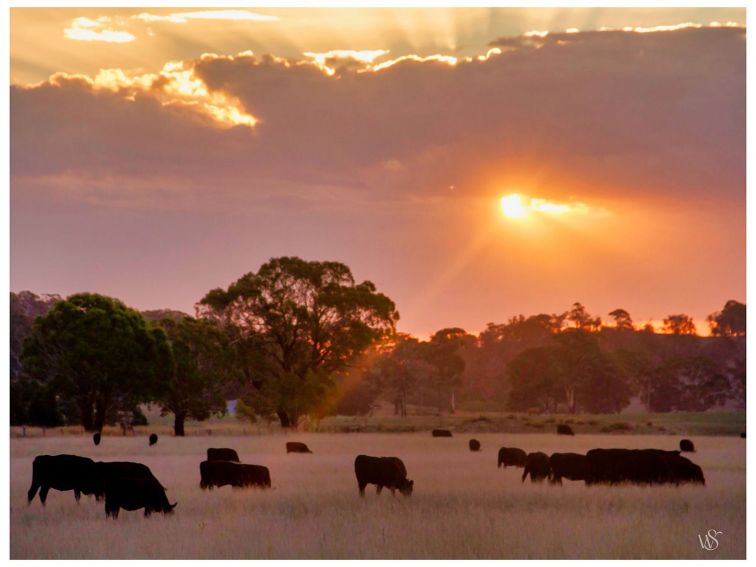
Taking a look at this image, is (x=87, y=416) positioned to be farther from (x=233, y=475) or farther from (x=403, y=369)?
(x=403, y=369)

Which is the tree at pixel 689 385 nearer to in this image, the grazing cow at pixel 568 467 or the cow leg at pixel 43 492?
the grazing cow at pixel 568 467

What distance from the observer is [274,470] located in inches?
1323

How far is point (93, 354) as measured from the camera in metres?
52.9

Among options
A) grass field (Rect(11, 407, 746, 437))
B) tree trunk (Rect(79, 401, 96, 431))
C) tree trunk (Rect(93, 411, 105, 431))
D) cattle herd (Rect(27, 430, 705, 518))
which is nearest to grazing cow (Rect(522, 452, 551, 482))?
cattle herd (Rect(27, 430, 705, 518))

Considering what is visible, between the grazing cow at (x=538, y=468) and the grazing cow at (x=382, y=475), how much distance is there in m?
4.78

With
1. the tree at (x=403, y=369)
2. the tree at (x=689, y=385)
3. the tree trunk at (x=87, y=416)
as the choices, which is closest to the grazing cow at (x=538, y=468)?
the tree trunk at (x=87, y=416)

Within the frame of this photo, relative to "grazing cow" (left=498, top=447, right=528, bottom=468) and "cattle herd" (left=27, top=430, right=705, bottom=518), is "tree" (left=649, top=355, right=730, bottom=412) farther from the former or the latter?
"cattle herd" (left=27, top=430, right=705, bottom=518)

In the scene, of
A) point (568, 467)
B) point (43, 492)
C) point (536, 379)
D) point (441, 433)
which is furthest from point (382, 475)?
point (536, 379)

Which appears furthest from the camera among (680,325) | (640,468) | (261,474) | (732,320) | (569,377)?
(680,325)

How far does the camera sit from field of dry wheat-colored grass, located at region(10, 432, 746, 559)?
1905 centimetres

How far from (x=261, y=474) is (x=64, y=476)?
5126 mm

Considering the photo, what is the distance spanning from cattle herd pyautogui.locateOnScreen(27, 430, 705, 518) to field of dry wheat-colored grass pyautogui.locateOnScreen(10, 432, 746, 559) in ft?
1.15
